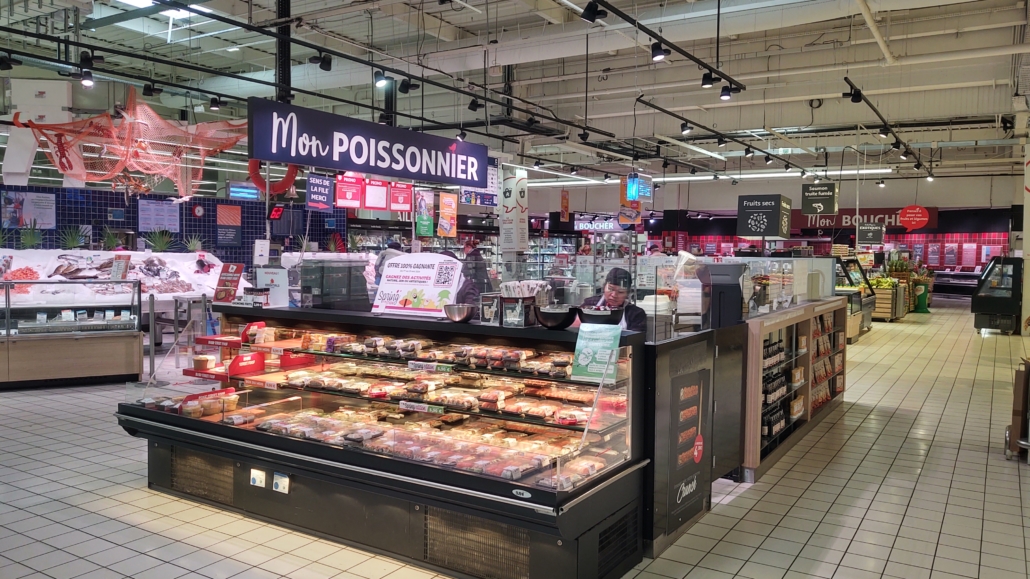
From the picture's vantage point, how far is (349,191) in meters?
12.6

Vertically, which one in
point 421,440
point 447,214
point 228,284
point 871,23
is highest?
point 871,23

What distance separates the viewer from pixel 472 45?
11.1 m

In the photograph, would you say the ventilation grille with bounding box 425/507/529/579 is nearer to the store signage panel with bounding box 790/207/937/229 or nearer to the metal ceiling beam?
the metal ceiling beam

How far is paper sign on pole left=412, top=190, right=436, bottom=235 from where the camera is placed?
1548 cm

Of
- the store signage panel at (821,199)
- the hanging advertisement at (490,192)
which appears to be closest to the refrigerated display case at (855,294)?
the store signage panel at (821,199)

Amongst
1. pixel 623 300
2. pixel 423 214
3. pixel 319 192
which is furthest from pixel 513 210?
pixel 623 300

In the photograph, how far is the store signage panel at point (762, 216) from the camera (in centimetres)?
859

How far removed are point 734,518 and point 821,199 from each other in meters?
13.5

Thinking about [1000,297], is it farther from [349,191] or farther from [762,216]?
[349,191]

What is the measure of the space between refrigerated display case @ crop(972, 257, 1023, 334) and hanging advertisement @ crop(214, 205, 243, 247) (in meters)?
17.1

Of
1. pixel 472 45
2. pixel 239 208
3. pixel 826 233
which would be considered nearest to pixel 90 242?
pixel 239 208

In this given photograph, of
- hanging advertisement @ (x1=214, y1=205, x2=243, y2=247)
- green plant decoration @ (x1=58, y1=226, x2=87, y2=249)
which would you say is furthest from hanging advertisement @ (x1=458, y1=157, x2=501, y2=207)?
green plant decoration @ (x1=58, y1=226, x2=87, y2=249)

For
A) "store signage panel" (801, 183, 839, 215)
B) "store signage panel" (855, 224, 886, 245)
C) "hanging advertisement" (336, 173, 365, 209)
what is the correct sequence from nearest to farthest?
"hanging advertisement" (336, 173, 365, 209), "store signage panel" (801, 183, 839, 215), "store signage panel" (855, 224, 886, 245)

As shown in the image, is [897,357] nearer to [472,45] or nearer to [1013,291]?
[1013,291]
